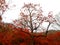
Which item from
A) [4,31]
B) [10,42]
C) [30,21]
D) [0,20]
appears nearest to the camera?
[10,42]

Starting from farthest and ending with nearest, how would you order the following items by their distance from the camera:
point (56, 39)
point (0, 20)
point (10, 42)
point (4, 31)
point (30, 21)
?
1. point (30, 21)
2. point (0, 20)
3. point (56, 39)
4. point (4, 31)
5. point (10, 42)

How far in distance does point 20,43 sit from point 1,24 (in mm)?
10532

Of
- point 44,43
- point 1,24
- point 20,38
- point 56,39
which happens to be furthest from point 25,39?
point 1,24

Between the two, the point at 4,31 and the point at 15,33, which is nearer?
the point at 15,33

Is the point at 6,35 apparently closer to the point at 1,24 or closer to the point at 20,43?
the point at 20,43

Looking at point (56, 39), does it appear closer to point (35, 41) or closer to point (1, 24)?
point (35, 41)

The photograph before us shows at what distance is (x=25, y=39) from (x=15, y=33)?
5.94 ft

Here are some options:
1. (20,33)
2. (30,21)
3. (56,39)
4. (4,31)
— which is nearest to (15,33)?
(20,33)

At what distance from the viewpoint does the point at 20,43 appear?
3400cm

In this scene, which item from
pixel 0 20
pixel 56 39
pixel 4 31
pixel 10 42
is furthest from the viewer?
pixel 0 20

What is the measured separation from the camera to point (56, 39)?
39.8 metres

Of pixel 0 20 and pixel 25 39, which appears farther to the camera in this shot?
pixel 0 20

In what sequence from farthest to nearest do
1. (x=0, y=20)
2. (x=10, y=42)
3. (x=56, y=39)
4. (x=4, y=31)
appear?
(x=0, y=20)
(x=56, y=39)
(x=4, y=31)
(x=10, y=42)

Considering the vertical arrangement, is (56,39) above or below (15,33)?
below
